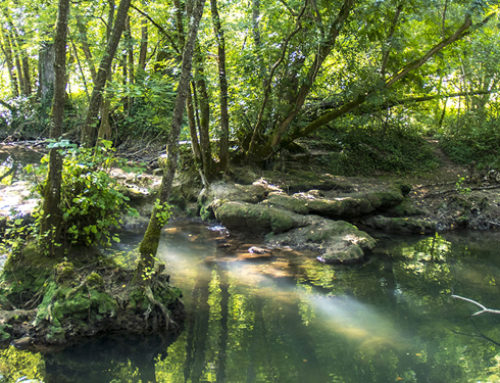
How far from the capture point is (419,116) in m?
15.1

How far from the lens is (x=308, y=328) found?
16.5ft

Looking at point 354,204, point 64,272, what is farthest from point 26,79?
point 64,272

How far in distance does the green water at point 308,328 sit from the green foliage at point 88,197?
1449 millimetres

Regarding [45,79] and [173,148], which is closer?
[173,148]

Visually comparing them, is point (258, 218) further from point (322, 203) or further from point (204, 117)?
point (204, 117)

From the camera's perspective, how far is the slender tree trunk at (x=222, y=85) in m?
8.70

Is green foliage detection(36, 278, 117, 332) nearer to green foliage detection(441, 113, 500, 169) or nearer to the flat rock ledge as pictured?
the flat rock ledge

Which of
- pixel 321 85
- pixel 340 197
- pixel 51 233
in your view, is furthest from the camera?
pixel 321 85

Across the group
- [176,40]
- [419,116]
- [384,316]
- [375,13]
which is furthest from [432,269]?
[419,116]

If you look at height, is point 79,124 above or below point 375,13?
below

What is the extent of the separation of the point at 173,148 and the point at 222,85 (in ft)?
17.2

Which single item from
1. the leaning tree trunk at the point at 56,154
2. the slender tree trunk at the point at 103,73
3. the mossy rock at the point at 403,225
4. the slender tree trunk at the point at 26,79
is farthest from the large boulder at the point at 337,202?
the slender tree trunk at the point at 26,79

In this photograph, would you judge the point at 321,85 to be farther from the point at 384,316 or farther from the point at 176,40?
the point at 384,316

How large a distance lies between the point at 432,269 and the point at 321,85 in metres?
5.91
